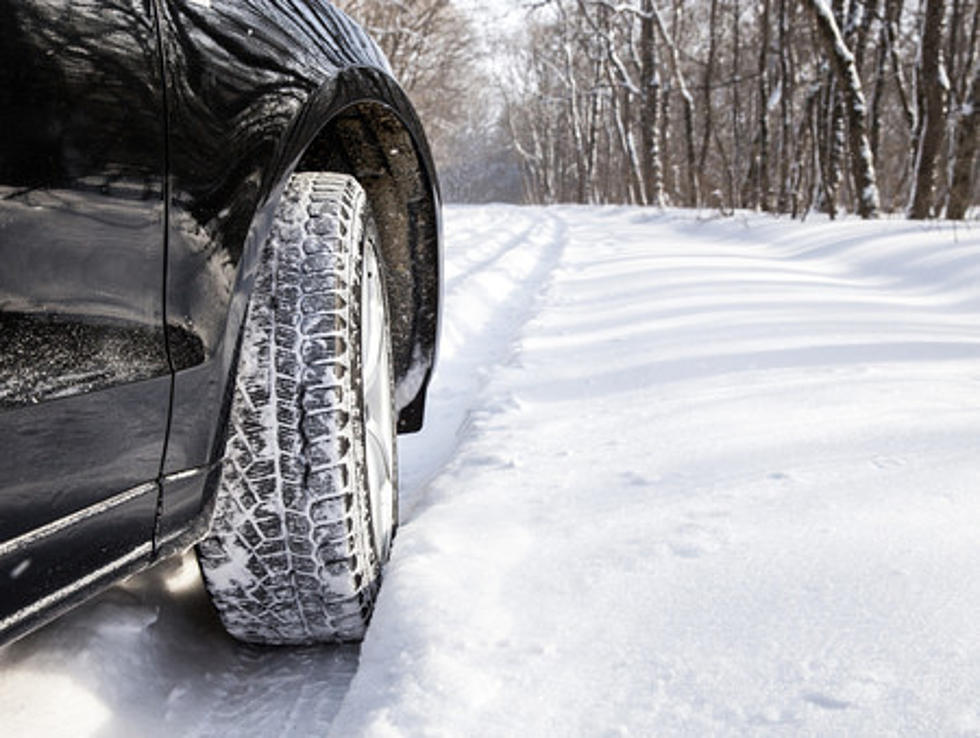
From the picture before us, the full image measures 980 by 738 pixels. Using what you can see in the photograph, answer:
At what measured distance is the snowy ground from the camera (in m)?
0.85

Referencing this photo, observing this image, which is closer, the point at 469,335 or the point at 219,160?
the point at 219,160

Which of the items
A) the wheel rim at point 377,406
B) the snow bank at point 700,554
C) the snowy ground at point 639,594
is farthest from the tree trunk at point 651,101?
the wheel rim at point 377,406

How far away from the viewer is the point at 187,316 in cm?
79

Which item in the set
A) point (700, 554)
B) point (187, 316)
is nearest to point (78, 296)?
point (187, 316)

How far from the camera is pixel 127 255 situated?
711mm

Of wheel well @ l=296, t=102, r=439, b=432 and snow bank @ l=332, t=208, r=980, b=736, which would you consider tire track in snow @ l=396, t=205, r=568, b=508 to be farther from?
wheel well @ l=296, t=102, r=439, b=432

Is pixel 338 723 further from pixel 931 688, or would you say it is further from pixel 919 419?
pixel 919 419

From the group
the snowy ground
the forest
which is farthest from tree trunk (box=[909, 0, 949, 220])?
the snowy ground

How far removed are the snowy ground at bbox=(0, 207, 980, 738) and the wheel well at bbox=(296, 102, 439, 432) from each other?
26 cm

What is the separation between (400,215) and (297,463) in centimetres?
88

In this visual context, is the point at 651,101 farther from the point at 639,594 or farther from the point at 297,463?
the point at 297,463

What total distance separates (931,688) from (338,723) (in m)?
0.67

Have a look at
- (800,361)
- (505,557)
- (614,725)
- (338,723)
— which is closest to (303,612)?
(338,723)

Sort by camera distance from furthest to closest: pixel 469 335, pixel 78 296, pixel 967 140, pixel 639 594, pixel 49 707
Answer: pixel 967 140, pixel 469 335, pixel 639 594, pixel 49 707, pixel 78 296
